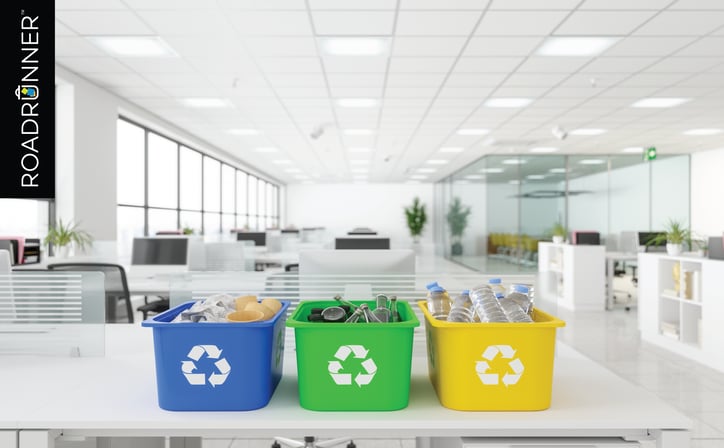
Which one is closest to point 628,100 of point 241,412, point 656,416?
point 656,416

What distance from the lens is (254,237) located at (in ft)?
28.9

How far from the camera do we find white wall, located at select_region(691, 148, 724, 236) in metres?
11.4

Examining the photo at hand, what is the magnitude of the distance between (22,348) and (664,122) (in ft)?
29.6

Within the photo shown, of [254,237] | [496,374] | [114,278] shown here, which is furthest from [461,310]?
[254,237]

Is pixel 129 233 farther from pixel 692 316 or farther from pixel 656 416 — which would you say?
pixel 656 416

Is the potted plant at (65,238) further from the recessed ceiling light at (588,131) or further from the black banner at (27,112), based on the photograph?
the recessed ceiling light at (588,131)

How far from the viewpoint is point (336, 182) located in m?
19.5

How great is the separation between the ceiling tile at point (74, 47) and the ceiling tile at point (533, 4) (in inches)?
141

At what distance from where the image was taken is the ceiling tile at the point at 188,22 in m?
4.04

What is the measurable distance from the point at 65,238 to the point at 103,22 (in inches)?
84.2

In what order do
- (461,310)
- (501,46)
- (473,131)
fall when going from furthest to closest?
(473,131), (501,46), (461,310)

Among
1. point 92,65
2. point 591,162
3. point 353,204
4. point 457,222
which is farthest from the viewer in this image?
point 353,204

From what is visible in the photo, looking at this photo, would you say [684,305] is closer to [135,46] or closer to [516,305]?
[516,305]

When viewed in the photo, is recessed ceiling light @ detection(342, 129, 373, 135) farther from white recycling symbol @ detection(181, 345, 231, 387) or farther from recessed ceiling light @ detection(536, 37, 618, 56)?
white recycling symbol @ detection(181, 345, 231, 387)
